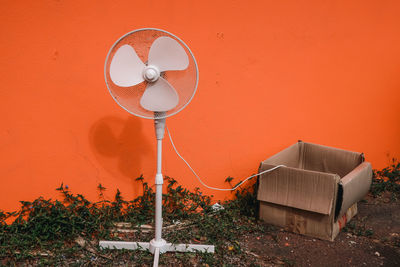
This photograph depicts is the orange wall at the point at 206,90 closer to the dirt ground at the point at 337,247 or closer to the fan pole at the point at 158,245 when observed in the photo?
the fan pole at the point at 158,245

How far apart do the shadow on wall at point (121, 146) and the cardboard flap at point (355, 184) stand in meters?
1.52

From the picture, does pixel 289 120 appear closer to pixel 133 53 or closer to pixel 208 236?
pixel 208 236

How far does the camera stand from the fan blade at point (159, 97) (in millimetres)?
2209

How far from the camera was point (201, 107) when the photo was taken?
310 centimetres

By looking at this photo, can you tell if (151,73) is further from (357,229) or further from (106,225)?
(357,229)

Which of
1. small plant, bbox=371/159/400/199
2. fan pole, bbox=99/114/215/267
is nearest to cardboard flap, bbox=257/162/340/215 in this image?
fan pole, bbox=99/114/215/267

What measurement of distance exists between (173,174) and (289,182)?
95cm

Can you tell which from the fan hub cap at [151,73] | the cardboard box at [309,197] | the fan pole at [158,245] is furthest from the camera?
the cardboard box at [309,197]

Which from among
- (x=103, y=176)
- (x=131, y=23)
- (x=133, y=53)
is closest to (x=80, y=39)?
(x=131, y=23)

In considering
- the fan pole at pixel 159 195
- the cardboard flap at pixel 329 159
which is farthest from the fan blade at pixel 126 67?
the cardboard flap at pixel 329 159

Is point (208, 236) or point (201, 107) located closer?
point (208, 236)

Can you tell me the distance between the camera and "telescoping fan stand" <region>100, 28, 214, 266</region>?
2.15 meters

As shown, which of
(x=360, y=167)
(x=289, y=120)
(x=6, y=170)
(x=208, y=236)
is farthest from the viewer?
(x=289, y=120)

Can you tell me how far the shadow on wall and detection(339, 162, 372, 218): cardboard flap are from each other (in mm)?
1522
